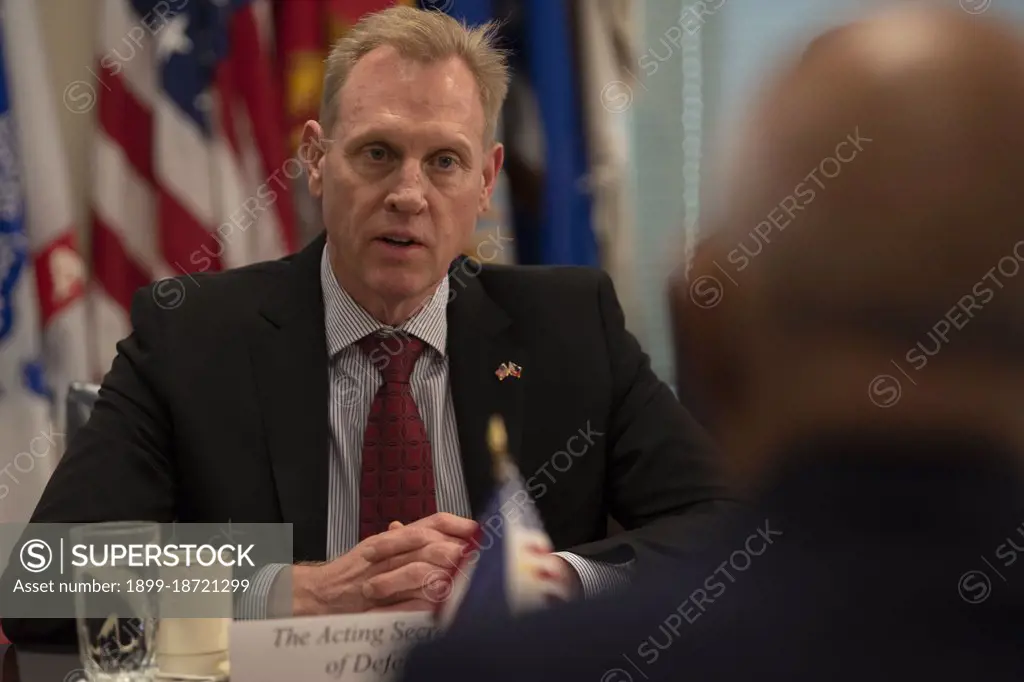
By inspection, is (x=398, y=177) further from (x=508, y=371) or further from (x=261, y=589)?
(x=261, y=589)

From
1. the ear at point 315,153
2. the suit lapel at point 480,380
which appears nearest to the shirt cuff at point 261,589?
the suit lapel at point 480,380

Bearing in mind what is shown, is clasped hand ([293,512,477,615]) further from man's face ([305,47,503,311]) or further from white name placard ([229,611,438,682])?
man's face ([305,47,503,311])

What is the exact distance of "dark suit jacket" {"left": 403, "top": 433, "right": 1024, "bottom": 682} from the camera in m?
0.48

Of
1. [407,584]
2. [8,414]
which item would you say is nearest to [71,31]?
[8,414]

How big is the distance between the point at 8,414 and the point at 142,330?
1086 millimetres

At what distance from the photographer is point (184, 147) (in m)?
3.17

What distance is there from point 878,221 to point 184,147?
295 centimetres

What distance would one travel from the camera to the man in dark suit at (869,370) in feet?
1.55

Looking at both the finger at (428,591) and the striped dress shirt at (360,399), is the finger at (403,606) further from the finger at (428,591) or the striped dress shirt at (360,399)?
the striped dress shirt at (360,399)

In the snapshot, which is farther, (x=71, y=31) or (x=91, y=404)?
(x=71, y=31)

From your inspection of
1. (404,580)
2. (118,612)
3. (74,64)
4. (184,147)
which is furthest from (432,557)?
(74,64)

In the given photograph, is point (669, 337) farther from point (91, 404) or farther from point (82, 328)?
point (82, 328)

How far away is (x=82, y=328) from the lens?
3.11 m

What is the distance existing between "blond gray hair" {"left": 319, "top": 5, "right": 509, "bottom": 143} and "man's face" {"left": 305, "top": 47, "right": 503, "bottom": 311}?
0.02m
